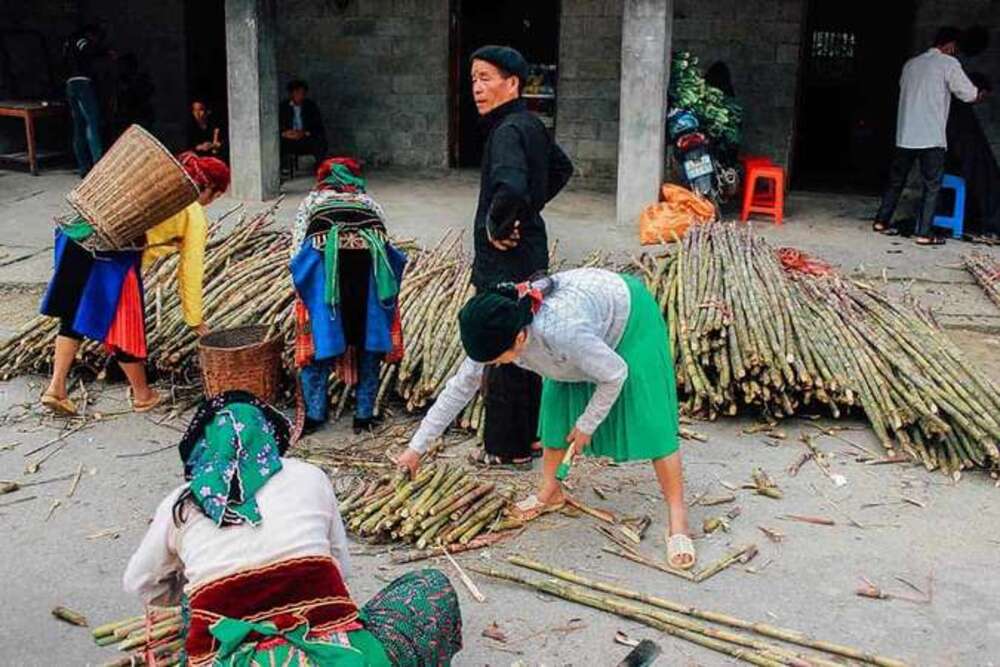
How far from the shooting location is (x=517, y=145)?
183 inches

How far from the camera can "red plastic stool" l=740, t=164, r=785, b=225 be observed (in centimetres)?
997

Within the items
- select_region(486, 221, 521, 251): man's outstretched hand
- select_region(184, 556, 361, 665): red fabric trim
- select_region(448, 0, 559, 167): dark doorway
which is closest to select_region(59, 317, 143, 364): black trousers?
select_region(486, 221, 521, 251): man's outstretched hand

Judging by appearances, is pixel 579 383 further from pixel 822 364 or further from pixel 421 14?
pixel 421 14

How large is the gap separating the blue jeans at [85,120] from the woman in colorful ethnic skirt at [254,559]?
9.73 metres

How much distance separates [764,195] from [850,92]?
2.90 m

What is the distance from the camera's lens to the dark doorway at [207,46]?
13.0 m

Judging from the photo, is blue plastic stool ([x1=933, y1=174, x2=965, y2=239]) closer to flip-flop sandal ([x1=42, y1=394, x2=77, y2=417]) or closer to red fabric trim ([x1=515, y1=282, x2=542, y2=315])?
red fabric trim ([x1=515, y1=282, x2=542, y2=315])

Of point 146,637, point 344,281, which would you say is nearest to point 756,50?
point 344,281

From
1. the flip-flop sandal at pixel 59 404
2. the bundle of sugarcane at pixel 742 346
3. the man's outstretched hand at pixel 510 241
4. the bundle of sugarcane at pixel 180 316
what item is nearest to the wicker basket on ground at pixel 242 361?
the bundle of sugarcane at pixel 180 316

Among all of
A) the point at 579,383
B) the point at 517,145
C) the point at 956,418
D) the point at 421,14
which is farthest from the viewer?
the point at 421,14

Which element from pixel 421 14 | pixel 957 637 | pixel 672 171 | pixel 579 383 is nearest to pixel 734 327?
pixel 579 383

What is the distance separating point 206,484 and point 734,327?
11.3ft

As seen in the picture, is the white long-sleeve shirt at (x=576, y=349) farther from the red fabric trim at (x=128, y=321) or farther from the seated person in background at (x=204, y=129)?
the seated person in background at (x=204, y=129)

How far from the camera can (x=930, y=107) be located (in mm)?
9211
